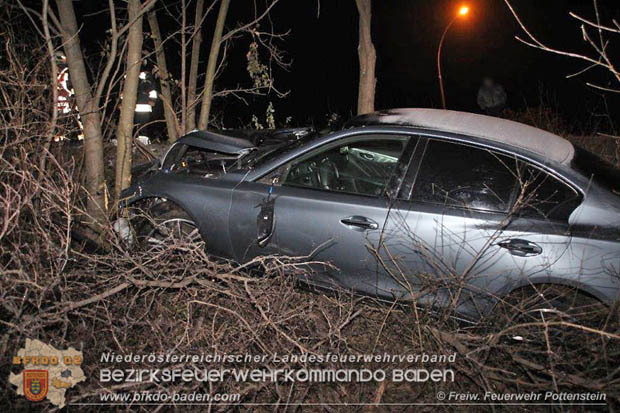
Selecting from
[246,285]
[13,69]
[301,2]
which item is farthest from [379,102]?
[246,285]

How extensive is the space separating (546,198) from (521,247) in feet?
1.17

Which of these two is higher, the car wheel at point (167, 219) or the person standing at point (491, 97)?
the person standing at point (491, 97)

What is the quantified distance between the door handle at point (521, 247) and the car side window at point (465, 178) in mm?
215

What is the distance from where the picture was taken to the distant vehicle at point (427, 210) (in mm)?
2910

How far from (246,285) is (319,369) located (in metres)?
0.60

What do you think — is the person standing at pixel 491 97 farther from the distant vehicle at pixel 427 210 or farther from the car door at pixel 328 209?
the car door at pixel 328 209

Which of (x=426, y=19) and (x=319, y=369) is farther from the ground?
(x=426, y=19)

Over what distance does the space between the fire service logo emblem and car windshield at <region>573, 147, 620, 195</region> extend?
3243 mm

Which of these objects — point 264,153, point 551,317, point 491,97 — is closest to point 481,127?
point 551,317

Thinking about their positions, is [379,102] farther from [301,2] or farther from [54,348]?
[54,348]

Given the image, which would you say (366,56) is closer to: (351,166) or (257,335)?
(351,166)

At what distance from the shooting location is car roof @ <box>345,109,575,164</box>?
10.5 feet

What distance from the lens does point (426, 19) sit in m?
27.3

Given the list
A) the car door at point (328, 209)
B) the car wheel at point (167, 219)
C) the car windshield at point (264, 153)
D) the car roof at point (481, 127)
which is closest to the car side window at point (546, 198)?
the car roof at point (481, 127)
